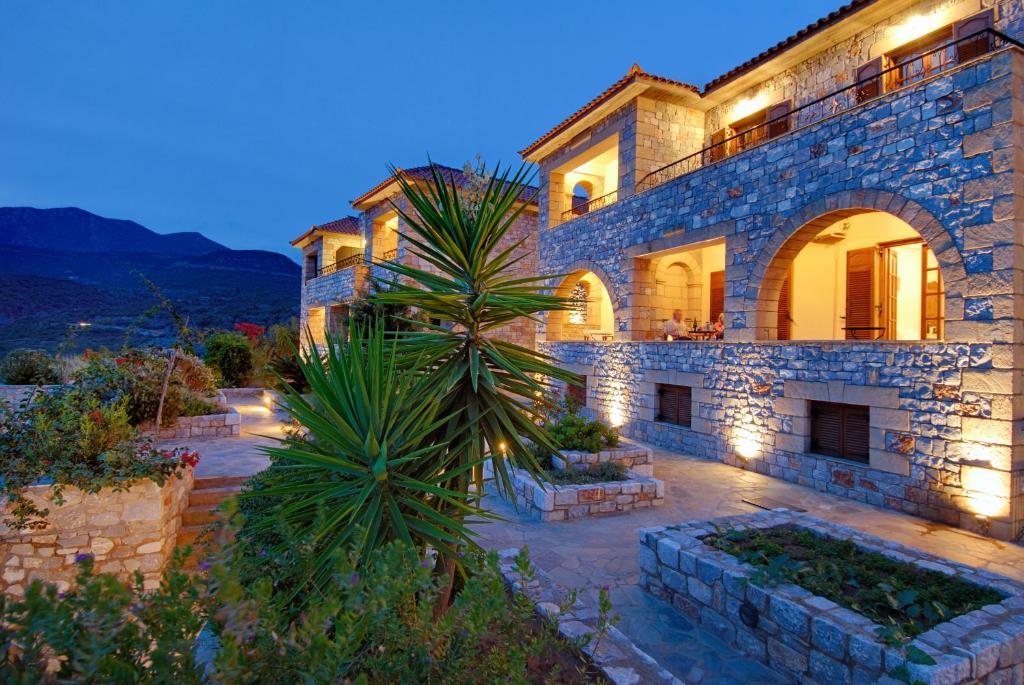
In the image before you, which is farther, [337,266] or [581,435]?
[337,266]

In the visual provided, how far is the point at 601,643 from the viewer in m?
3.03

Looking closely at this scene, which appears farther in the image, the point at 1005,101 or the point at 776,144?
the point at 776,144

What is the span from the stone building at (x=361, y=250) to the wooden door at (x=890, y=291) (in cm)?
965

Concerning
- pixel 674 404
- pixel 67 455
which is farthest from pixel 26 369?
pixel 674 404

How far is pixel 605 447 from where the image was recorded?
27.5 feet

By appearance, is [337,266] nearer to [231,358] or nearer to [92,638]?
[231,358]

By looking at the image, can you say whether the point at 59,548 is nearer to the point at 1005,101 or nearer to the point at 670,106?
the point at 1005,101

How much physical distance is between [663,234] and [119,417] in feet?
32.9

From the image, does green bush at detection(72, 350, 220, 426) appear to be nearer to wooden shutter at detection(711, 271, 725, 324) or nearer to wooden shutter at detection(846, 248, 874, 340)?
wooden shutter at detection(711, 271, 725, 324)

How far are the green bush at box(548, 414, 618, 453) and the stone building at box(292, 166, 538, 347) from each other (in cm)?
950

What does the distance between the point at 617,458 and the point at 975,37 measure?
323 inches

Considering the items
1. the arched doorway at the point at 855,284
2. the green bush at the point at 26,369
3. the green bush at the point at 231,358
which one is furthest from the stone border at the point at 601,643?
the green bush at the point at 231,358

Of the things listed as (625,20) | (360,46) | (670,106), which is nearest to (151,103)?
(360,46)

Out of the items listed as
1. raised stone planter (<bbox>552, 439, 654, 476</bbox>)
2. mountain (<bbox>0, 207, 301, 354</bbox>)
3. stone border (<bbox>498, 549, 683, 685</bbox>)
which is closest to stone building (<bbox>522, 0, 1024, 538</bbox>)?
raised stone planter (<bbox>552, 439, 654, 476</bbox>)
